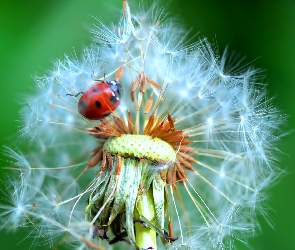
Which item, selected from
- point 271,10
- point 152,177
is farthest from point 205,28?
point 152,177

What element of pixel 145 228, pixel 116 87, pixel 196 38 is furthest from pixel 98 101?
pixel 196 38

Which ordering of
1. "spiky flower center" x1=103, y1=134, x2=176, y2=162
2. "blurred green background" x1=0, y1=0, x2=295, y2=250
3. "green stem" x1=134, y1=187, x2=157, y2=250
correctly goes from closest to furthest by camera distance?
1. "green stem" x1=134, y1=187, x2=157, y2=250
2. "spiky flower center" x1=103, y1=134, x2=176, y2=162
3. "blurred green background" x1=0, y1=0, x2=295, y2=250

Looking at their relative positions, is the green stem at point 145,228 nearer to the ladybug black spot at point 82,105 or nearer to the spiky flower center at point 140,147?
the spiky flower center at point 140,147

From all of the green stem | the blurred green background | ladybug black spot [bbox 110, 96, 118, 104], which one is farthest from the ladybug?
the blurred green background

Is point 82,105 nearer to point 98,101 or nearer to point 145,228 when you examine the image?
point 98,101

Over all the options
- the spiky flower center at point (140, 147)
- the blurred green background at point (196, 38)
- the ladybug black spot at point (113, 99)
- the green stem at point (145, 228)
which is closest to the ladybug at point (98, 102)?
the ladybug black spot at point (113, 99)

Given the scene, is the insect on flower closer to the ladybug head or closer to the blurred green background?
the ladybug head
